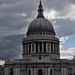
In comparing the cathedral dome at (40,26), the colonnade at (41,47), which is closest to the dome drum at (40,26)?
the cathedral dome at (40,26)

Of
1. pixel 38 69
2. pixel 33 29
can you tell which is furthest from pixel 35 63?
pixel 33 29

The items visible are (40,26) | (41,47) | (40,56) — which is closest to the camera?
(40,56)

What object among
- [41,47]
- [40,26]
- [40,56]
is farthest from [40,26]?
[40,56]

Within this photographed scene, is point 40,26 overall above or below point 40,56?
above

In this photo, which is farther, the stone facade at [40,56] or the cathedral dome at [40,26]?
the cathedral dome at [40,26]

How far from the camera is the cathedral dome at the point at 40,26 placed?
334 ft

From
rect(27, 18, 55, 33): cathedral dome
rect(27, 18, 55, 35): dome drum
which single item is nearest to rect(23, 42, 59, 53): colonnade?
rect(27, 18, 55, 35): dome drum

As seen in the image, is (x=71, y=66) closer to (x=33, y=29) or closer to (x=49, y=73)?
(x=49, y=73)

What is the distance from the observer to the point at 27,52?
100 m

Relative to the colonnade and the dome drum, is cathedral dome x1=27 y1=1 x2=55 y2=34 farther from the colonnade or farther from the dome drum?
the colonnade

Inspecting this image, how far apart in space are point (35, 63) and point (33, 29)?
16.4m

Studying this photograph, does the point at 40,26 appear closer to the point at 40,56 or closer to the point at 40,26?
the point at 40,26

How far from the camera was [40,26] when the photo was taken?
10231cm

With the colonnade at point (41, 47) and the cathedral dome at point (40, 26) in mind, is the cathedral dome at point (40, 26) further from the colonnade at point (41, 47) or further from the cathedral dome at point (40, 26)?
the colonnade at point (41, 47)
